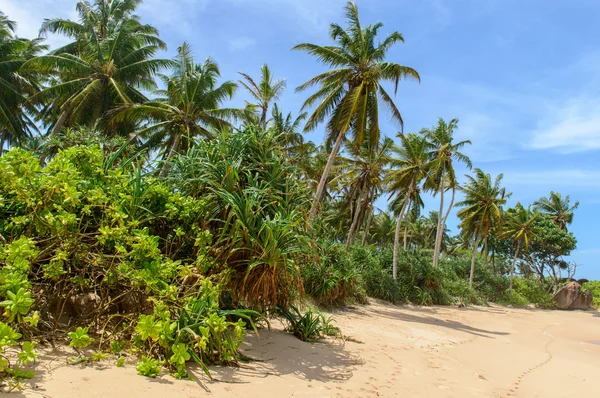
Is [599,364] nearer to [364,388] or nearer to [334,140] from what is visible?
[364,388]

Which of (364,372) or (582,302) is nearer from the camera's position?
(364,372)

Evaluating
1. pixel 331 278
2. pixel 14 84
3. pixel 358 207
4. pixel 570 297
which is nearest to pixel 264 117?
pixel 358 207

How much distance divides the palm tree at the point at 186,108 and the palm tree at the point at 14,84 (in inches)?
251

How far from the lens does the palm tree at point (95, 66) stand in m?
17.8

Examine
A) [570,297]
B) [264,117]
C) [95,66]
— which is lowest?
[570,297]

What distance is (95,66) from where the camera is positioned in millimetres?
18438

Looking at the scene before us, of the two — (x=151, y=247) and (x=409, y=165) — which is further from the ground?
(x=409, y=165)

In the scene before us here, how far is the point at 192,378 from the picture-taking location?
133 inches

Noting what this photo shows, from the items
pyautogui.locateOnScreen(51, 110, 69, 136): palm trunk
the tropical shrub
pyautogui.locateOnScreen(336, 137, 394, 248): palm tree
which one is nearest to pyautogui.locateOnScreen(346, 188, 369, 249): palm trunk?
pyautogui.locateOnScreen(336, 137, 394, 248): palm tree

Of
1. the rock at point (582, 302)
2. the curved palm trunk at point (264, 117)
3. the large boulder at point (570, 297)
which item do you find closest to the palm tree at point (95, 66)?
the curved palm trunk at point (264, 117)

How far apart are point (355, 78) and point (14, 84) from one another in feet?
63.4

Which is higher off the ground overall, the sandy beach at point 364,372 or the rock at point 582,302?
the rock at point 582,302

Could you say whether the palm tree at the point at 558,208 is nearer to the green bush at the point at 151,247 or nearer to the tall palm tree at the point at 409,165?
the tall palm tree at the point at 409,165

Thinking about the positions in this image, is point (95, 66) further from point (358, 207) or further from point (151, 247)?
point (151, 247)
